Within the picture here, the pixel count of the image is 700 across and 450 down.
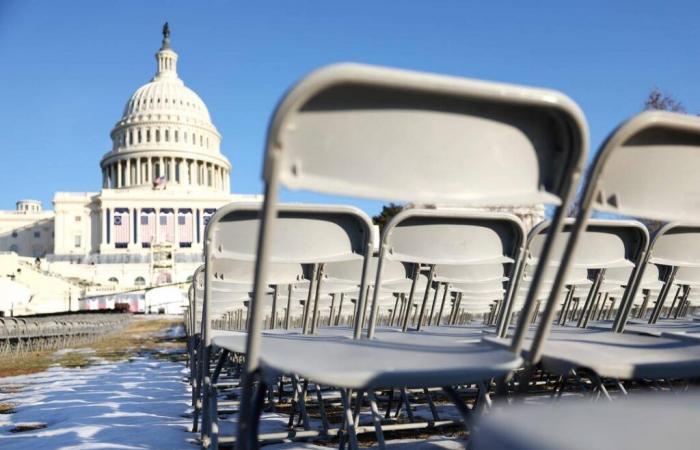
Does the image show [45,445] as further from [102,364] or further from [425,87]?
[102,364]

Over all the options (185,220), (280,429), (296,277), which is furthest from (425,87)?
(185,220)

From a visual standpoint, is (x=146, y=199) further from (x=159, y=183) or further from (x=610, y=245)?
(x=610, y=245)

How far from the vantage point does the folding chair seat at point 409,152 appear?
978 mm

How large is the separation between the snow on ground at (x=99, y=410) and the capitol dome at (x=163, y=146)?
236 ft

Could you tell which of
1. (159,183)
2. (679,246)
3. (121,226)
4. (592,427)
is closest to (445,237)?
(679,246)

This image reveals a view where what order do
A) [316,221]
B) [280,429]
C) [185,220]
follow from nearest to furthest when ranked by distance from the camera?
[316,221] → [280,429] → [185,220]

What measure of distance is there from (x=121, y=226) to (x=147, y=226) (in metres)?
3.37

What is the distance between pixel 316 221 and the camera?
1.93m

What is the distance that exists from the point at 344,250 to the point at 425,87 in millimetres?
1053

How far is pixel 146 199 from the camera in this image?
237 ft

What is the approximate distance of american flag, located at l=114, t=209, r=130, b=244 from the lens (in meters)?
72.4

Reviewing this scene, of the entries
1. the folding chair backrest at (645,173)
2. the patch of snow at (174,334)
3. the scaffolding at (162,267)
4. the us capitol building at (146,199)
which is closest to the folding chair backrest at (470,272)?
the folding chair backrest at (645,173)

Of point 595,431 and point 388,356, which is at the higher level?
point 595,431

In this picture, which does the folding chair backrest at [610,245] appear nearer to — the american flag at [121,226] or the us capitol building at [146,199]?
the us capitol building at [146,199]
